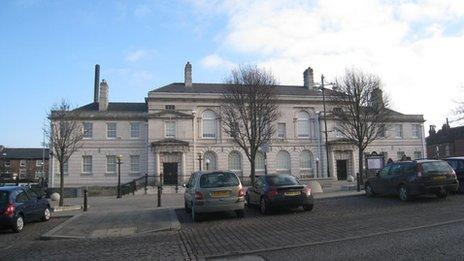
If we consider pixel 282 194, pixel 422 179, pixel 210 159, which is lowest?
pixel 282 194

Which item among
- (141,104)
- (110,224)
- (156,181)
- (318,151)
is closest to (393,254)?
(110,224)

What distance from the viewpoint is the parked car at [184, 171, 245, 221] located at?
15117mm

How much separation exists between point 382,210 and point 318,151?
144 ft

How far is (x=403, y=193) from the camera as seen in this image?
18.0 metres

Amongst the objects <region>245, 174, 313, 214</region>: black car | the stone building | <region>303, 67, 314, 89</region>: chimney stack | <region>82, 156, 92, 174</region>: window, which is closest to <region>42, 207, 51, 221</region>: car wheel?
<region>245, 174, 313, 214</region>: black car

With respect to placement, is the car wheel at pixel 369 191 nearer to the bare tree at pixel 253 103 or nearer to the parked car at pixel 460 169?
the parked car at pixel 460 169

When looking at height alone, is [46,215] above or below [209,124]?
below

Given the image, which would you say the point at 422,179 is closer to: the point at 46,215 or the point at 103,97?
the point at 46,215

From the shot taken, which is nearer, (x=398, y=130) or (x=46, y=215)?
(x=46, y=215)

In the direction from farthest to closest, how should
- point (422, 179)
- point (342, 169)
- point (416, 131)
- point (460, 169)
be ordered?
1. point (416, 131)
2. point (342, 169)
3. point (460, 169)
4. point (422, 179)

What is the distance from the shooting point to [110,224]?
15633 millimetres

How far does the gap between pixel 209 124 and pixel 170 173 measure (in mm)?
7801

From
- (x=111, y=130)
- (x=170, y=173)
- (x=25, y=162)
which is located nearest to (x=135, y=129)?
(x=111, y=130)

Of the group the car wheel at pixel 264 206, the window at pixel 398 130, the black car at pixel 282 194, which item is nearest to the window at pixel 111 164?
the window at pixel 398 130
